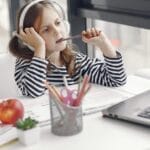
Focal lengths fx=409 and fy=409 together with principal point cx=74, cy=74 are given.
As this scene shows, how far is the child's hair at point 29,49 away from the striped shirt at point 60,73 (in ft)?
0.07

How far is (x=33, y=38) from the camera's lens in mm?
→ 1374

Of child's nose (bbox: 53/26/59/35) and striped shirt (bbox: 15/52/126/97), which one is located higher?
child's nose (bbox: 53/26/59/35)

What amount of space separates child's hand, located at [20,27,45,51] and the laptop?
1.29 feet

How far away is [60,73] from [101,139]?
558mm

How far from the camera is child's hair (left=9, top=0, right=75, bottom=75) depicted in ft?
4.62

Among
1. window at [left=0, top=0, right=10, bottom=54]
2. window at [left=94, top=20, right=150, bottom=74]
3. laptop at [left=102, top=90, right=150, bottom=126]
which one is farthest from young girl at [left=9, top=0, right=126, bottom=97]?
window at [left=0, top=0, right=10, bottom=54]

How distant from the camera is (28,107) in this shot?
1.17m

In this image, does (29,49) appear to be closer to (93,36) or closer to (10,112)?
(93,36)

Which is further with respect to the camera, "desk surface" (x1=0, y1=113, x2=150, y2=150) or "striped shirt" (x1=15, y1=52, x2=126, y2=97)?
"striped shirt" (x1=15, y1=52, x2=126, y2=97)

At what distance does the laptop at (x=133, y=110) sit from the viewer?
98 cm

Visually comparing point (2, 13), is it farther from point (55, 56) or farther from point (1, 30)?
point (55, 56)

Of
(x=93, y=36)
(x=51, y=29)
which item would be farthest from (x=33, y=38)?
(x=93, y=36)

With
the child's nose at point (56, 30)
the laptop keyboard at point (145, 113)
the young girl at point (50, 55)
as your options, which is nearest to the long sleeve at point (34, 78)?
the young girl at point (50, 55)

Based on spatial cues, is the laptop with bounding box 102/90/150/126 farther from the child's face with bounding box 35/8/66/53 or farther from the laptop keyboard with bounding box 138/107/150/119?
the child's face with bounding box 35/8/66/53
